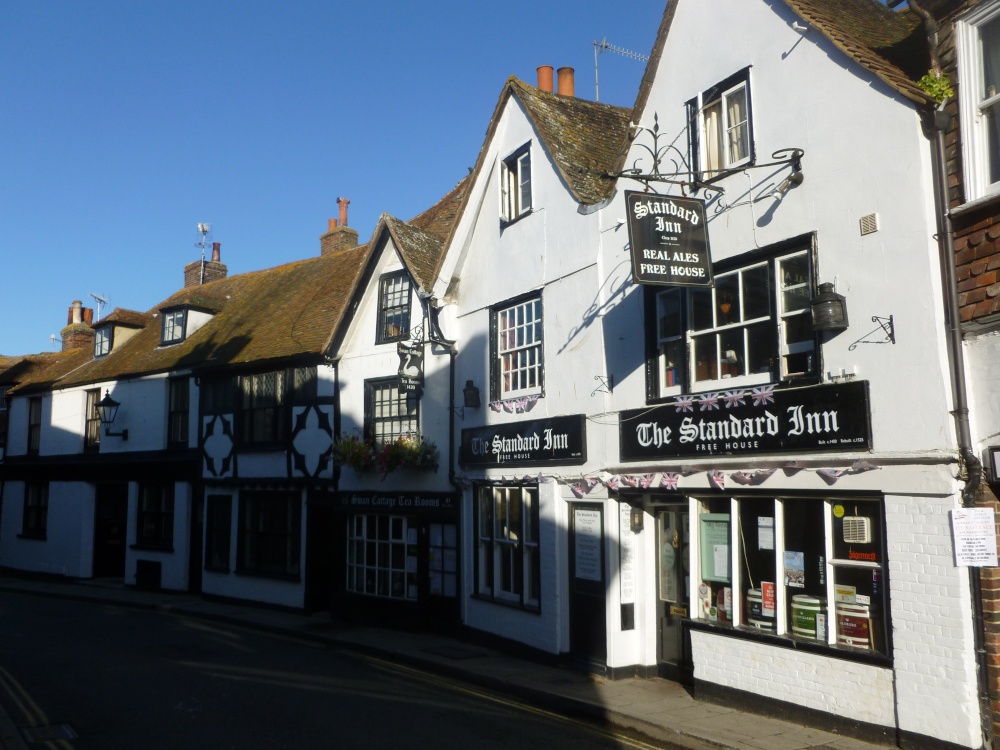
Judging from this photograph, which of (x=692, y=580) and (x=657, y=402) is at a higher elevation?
(x=657, y=402)

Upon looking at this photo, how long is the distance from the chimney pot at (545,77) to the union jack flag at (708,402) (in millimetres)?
9265

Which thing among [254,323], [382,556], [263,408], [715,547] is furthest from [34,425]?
[715,547]

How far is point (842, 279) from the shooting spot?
859 cm

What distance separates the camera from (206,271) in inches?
1219

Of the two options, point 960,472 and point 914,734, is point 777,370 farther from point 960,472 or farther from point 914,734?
point 914,734

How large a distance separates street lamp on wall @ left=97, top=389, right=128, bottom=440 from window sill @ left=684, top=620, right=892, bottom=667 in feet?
63.3

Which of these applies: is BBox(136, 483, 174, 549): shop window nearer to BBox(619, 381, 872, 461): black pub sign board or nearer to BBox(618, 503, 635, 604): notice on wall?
BBox(618, 503, 635, 604): notice on wall

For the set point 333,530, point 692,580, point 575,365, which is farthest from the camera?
point 333,530

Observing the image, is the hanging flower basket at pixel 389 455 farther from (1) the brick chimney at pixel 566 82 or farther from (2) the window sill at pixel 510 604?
(1) the brick chimney at pixel 566 82

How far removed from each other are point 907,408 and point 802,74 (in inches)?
146

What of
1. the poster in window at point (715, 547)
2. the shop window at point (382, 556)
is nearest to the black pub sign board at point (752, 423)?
the poster in window at point (715, 547)

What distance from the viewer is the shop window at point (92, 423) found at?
26109mm

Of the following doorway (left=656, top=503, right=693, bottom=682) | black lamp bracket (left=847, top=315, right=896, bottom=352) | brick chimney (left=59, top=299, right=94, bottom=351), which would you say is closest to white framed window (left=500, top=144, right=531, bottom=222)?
doorway (left=656, top=503, right=693, bottom=682)

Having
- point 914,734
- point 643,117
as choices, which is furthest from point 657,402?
point 914,734
